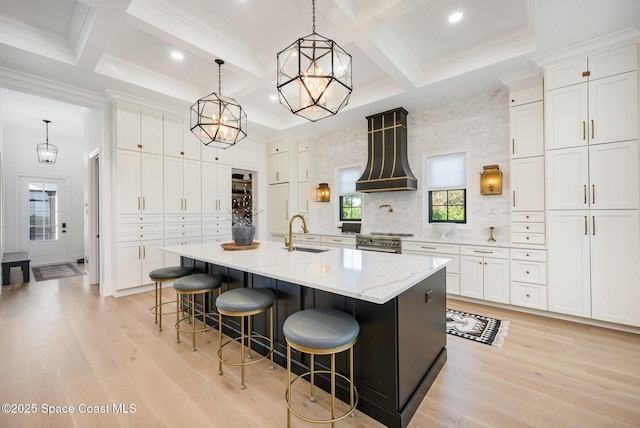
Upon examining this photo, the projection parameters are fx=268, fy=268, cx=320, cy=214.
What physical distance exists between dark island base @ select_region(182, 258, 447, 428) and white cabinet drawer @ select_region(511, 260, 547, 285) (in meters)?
1.77

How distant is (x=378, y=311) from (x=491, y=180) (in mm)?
3296

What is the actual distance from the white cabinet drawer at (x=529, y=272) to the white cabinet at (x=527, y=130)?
55.2 inches

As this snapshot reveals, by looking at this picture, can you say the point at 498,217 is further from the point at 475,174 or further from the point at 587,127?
the point at 587,127

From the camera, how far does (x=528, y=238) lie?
11.4 feet

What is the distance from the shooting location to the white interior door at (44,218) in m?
6.73

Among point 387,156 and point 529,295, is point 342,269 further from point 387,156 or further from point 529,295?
point 387,156

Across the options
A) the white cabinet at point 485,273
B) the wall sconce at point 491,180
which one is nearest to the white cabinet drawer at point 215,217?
the white cabinet at point 485,273

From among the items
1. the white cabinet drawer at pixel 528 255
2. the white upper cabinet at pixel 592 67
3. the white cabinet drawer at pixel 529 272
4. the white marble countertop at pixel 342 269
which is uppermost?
the white upper cabinet at pixel 592 67

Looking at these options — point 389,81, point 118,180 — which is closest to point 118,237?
point 118,180

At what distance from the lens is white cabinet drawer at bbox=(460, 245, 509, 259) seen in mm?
3537

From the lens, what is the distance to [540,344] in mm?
2639

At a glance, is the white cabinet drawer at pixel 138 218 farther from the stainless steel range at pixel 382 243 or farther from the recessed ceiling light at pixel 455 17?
the recessed ceiling light at pixel 455 17

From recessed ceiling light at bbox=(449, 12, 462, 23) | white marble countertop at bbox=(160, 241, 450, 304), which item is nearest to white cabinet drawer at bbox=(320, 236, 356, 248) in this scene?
white marble countertop at bbox=(160, 241, 450, 304)

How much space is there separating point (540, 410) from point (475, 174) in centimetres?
326
